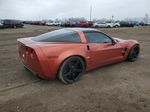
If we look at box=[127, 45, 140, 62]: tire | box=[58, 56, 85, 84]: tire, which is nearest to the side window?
box=[58, 56, 85, 84]: tire

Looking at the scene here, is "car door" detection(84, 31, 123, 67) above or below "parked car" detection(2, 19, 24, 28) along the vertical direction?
below

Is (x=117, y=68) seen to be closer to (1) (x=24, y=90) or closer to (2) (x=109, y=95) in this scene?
(2) (x=109, y=95)

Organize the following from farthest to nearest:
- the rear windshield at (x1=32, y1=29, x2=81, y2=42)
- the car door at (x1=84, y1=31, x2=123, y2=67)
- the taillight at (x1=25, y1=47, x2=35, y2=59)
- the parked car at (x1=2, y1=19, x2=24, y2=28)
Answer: the parked car at (x1=2, y1=19, x2=24, y2=28) → the car door at (x1=84, y1=31, x2=123, y2=67) → the rear windshield at (x1=32, y1=29, x2=81, y2=42) → the taillight at (x1=25, y1=47, x2=35, y2=59)

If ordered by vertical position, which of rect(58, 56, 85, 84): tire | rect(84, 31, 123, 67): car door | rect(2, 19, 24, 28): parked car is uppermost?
rect(2, 19, 24, 28): parked car

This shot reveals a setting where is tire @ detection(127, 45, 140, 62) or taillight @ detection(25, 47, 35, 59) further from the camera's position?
tire @ detection(127, 45, 140, 62)

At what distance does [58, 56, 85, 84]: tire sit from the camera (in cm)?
347

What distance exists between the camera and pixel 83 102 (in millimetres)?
2910

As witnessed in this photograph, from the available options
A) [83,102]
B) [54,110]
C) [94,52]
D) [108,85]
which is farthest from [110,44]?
[54,110]

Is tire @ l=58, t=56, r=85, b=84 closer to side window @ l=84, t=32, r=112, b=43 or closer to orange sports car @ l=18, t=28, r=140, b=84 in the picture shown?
orange sports car @ l=18, t=28, r=140, b=84

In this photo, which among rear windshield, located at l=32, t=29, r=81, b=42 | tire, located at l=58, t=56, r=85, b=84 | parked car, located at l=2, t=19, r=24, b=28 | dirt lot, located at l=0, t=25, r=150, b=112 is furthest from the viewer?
parked car, located at l=2, t=19, r=24, b=28

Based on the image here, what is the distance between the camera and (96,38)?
14.1 feet

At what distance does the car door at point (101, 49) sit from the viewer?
13.3ft

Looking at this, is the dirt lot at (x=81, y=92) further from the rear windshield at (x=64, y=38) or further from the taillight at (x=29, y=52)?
the rear windshield at (x=64, y=38)

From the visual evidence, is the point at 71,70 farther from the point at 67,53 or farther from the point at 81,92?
the point at 81,92
